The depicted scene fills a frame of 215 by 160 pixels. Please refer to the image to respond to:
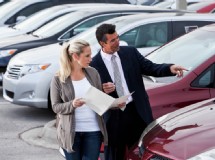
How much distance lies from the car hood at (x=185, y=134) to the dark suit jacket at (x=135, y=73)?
26 cm

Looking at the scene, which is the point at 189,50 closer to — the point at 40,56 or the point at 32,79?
the point at 32,79

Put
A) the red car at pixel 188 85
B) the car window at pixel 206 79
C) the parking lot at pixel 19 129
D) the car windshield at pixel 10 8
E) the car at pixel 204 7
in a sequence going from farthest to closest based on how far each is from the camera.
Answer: the car at pixel 204 7, the car windshield at pixel 10 8, the parking lot at pixel 19 129, the car window at pixel 206 79, the red car at pixel 188 85

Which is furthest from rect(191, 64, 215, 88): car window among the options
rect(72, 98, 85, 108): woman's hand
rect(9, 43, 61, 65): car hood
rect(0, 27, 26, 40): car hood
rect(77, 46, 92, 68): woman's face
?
rect(0, 27, 26, 40): car hood

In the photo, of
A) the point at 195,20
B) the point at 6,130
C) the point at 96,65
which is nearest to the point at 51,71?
the point at 6,130

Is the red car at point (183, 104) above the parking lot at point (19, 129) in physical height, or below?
above

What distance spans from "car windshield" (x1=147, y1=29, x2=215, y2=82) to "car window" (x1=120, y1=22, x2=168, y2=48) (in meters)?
2.74

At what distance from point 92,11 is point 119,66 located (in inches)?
302

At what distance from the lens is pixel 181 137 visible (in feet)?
17.2

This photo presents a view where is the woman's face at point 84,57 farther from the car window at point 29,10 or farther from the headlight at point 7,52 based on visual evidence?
the car window at point 29,10

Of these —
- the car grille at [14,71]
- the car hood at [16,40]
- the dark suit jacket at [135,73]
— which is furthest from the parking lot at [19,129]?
the dark suit jacket at [135,73]

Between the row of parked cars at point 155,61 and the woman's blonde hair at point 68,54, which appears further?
the woman's blonde hair at point 68,54

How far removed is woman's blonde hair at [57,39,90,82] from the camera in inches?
225

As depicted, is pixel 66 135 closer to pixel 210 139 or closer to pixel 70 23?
pixel 210 139

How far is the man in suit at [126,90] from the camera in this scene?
6.24 metres
